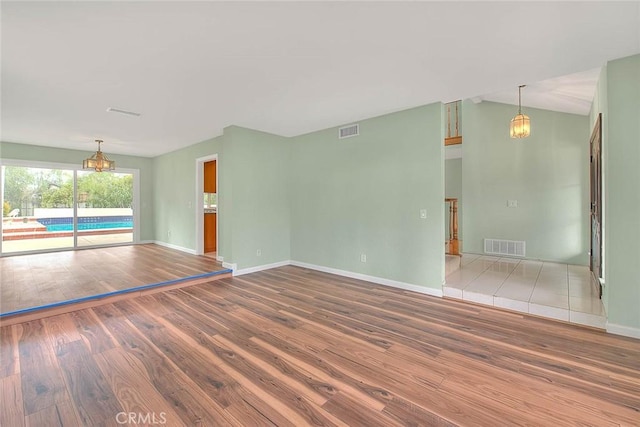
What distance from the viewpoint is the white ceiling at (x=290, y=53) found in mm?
2021

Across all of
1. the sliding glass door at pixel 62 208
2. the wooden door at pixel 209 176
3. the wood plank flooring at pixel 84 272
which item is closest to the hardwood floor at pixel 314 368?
the wood plank flooring at pixel 84 272

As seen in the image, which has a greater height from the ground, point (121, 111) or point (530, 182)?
point (121, 111)

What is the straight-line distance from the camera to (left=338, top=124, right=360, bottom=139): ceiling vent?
472 centimetres

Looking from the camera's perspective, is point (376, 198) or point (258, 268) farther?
point (258, 268)

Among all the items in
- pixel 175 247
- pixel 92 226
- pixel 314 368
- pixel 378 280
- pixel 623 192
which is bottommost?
pixel 314 368

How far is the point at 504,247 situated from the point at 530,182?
139 centimetres

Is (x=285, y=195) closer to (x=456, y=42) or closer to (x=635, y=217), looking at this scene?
(x=456, y=42)

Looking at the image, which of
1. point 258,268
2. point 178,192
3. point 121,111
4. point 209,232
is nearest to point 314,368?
point 258,268

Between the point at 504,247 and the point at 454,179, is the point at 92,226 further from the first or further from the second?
the point at 504,247

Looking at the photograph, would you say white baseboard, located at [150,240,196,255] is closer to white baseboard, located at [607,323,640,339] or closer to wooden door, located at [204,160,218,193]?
wooden door, located at [204,160,218,193]

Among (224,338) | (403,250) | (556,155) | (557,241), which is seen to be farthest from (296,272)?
(556,155)

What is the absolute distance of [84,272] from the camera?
15.6ft

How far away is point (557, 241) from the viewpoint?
519 cm

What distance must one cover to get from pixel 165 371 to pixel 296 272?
10.2ft
